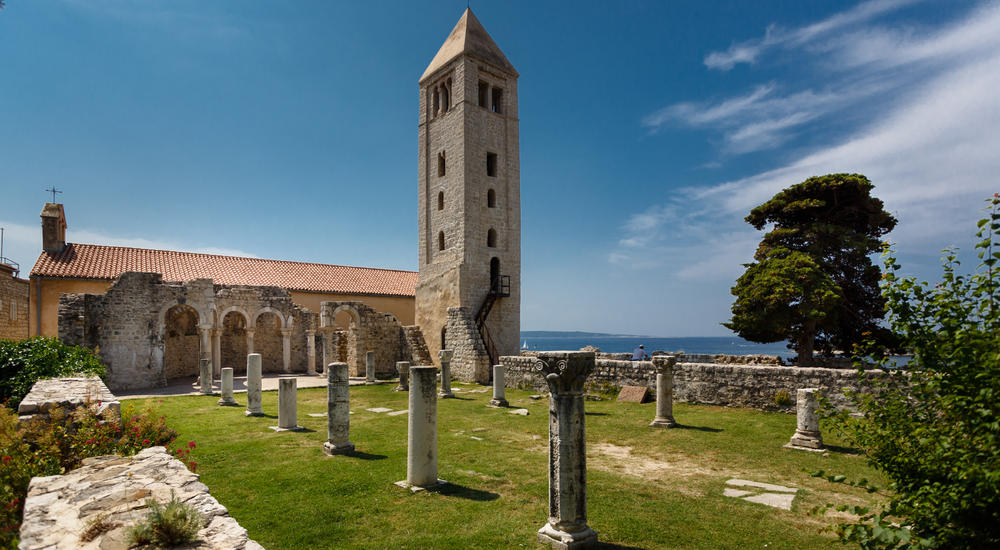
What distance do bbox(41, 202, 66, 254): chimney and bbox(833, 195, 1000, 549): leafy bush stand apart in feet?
113

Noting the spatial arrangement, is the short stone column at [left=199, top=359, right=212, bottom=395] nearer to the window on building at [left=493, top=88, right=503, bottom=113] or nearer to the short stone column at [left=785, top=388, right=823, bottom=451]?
the short stone column at [left=785, top=388, right=823, bottom=451]

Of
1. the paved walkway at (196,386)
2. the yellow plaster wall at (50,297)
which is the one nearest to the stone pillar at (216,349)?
the paved walkway at (196,386)

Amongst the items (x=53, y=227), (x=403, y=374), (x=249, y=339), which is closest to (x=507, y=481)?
(x=403, y=374)

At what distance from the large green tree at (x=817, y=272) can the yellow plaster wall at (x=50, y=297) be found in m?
29.7

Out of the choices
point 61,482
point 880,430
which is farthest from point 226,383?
point 880,430

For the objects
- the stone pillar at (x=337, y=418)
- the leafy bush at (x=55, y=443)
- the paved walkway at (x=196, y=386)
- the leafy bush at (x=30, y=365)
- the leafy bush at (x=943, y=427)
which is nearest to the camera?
the leafy bush at (x=943, y=427)

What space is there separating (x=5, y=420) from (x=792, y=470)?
35.9ft

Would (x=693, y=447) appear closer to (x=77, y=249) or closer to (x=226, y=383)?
(x=226, y=383)

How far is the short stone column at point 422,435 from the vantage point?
7508 mm

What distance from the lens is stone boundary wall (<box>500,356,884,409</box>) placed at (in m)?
12.1

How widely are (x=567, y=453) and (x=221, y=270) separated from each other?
31.2 meters

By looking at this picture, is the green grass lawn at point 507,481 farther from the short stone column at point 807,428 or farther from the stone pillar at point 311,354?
the stone pillar at point 311,354

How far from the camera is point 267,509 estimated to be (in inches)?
256

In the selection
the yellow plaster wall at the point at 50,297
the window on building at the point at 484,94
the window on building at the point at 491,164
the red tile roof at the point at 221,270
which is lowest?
the yellow plaster wall at the point at 50,297
